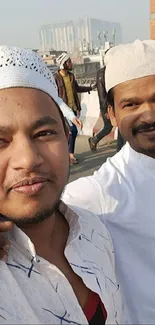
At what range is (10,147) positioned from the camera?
1015 millimetres

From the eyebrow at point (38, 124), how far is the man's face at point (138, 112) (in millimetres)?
670

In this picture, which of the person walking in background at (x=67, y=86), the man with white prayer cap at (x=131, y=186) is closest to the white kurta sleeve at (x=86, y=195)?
the man with white prayer cap at (x=131, y=186)

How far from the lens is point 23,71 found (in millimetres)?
1113

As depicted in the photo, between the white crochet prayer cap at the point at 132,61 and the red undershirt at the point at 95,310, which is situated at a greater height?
the white crochet prayer cap at the point at 132,61

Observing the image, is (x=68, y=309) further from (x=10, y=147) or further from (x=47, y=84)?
(x=47, y=84)

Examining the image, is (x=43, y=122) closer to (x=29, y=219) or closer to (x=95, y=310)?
(x=29, y=219)

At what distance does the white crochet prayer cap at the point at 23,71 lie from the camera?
42.1 inches

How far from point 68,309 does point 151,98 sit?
1.04 m

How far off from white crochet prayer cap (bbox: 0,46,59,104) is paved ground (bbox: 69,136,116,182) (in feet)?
12.6

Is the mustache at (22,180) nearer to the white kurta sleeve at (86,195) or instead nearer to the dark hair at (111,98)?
the white kurta sleeve at (86,195)

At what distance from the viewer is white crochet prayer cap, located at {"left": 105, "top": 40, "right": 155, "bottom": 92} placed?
5.54 ft

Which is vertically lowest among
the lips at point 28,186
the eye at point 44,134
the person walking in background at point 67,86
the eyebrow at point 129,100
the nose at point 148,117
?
the person walking in background at point 67,86

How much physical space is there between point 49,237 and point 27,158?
1.16ft

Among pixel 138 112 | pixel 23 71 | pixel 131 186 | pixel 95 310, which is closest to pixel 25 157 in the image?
pixel 23 71
